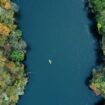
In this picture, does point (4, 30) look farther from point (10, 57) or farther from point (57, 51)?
point (57, 51)

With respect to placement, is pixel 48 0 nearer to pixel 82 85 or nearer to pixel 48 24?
pixel 48 24

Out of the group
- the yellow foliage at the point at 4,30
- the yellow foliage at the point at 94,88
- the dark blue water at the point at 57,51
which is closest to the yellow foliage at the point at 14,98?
the dark blue water at the point at 57,51

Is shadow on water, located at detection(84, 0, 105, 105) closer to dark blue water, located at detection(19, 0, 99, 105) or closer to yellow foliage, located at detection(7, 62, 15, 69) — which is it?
dark blue water, located at detection(19, 0, 99, 105)

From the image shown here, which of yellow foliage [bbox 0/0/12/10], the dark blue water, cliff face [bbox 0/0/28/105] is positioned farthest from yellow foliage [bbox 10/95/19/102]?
yellow foliage [bbox 0/0/12/10]

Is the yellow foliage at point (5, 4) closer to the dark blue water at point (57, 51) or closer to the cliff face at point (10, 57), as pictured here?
the cliff face at point (10, 57)

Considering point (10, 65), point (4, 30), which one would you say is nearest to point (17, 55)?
point (10, 65)

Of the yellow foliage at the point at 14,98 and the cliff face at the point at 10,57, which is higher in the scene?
the cliff face at the point at 10,57

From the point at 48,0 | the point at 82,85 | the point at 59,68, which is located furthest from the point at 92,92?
the point at 48,0
